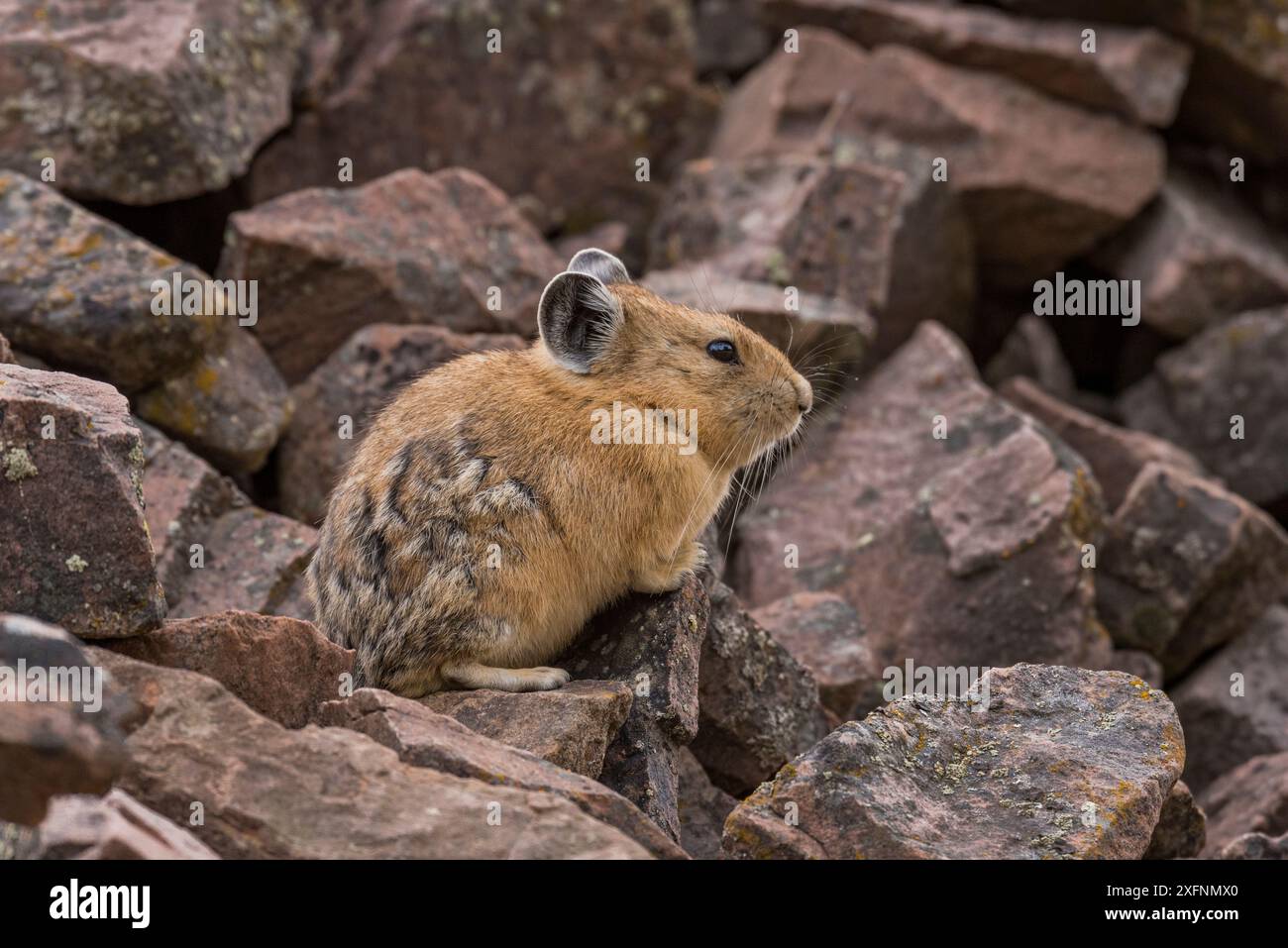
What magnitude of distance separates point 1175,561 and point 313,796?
782cm

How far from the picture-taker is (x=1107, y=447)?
43.8ft

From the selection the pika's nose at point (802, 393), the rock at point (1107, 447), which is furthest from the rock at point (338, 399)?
the rock at point (1107, 447)

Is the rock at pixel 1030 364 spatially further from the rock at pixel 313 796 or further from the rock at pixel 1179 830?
the rock at pixel 313 796

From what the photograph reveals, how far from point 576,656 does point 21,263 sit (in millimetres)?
4436

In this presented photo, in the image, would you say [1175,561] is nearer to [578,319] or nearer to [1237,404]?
[1237,404]

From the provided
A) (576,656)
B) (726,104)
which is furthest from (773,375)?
(726,104)

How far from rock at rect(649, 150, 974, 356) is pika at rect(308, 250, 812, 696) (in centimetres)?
390

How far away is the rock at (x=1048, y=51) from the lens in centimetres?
1545

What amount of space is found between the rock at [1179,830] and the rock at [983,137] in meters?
8.14

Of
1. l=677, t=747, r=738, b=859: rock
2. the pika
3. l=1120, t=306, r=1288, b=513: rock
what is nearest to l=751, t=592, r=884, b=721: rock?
l=677, t=747, r=738, b=859: rock

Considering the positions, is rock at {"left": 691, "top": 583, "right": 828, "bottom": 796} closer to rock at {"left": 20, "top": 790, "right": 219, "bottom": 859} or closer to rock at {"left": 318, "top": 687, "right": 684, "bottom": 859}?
rock at {"left": 318, "top": 687, "right": 684, "bottom": 859}

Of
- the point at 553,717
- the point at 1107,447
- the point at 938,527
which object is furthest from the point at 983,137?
the point at 553,717

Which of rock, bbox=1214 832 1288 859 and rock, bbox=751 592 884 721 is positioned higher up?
rock, bbox=751 592 884 721

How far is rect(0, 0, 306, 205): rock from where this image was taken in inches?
452
